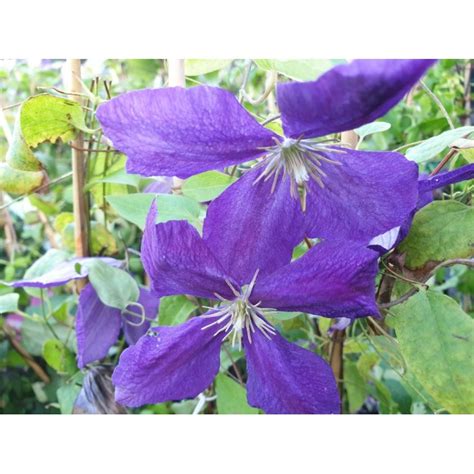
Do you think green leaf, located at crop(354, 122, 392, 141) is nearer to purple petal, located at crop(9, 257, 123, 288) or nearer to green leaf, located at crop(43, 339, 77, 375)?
purple petal, located at crop(9, 257, 123, 288)

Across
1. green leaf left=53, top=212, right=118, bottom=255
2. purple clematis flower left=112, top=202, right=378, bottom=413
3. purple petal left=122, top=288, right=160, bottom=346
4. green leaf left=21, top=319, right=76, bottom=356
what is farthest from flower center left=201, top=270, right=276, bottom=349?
green leaf left=21, top=319, right=76, bottom=356

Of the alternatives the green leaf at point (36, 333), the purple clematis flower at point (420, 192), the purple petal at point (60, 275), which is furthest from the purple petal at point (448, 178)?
the green leaf at point (36, 333)

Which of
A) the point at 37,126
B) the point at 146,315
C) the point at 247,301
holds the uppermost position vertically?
the point at 37,126

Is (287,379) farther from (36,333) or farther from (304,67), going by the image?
(36,333)

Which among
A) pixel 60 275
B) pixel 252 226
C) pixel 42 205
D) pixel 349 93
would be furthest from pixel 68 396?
pixel 349 93

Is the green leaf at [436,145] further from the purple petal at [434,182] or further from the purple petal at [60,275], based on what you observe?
the purple petal at [60,275]

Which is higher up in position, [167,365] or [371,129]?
[371,129]
